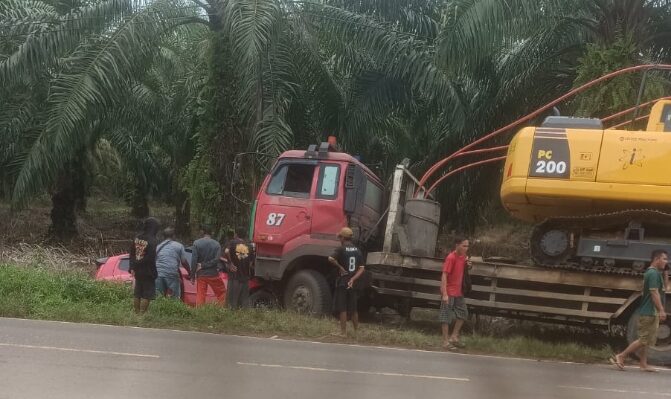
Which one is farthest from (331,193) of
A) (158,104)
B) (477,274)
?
(158,104)

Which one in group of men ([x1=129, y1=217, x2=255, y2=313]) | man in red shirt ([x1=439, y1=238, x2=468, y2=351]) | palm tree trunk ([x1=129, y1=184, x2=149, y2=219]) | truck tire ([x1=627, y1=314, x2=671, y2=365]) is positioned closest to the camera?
truck tire ([x1=627, y1=314, x2=671, y2=365])

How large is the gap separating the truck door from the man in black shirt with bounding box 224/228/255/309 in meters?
0.39

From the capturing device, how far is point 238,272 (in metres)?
13.5

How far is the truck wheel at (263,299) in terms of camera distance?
46.3 ft

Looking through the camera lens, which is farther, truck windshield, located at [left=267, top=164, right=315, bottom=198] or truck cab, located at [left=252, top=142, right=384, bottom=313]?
truck windshield, located at [left=267, top=164, right=315, bottom=198]

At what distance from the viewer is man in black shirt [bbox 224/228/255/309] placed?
1344 centimetres

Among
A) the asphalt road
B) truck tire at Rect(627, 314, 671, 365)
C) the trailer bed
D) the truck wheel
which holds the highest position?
the trailer bed

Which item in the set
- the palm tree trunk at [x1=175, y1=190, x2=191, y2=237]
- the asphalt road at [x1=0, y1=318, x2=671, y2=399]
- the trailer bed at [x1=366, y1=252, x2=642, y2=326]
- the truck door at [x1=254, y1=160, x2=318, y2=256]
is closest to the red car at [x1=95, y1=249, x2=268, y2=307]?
the truck door at [x1=254, y1=160, x2=318, y2=256]

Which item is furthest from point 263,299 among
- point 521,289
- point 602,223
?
point 602,223

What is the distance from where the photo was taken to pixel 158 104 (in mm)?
24391

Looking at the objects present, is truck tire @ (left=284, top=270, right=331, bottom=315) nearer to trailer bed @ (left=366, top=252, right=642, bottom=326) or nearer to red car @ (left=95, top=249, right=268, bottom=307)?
red car @ (left=95, top=249, right=268, bottom=307)

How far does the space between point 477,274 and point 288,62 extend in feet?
23.5

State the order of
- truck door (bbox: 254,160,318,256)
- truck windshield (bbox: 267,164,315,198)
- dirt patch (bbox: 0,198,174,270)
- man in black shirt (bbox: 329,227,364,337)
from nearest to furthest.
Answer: man in black shirt (bbox: 329,227,364,337)
truck door (bbox: 254,160,318,256)
truck windshield (bbox: 267,164,315,198)
dirt patch (bbox: 0,198,174,270)

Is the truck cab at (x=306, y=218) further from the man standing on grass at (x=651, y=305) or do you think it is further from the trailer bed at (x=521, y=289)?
the man standing on grass at (x=651, y=305)
